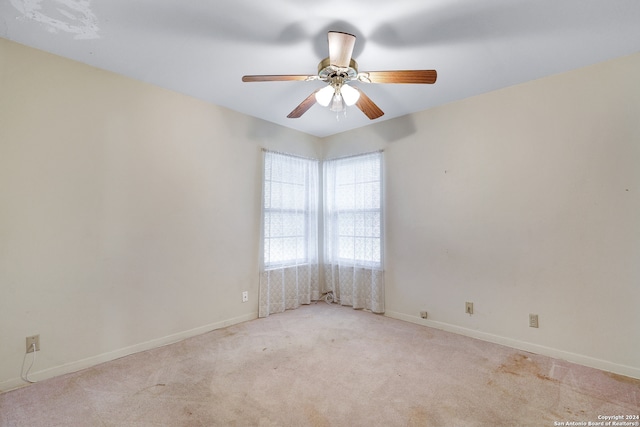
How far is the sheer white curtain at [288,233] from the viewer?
146 inches

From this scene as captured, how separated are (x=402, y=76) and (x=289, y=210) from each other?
235 centimetres

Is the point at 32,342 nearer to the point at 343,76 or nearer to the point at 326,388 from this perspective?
the point at 326,388

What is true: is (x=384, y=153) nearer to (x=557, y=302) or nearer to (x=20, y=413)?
(x=557, y=302)

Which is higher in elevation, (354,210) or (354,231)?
(354,210)

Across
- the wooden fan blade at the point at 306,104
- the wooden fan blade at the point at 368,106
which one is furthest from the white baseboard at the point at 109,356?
the wooden fan blade at the point at 368,106

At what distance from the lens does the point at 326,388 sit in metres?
2.07

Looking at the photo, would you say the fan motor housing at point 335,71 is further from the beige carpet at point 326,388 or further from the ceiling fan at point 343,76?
the beige carpet at point 326,388

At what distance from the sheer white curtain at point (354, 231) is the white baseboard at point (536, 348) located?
63 centimetres

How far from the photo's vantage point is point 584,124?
2.47 metres

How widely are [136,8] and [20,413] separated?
2.60 m

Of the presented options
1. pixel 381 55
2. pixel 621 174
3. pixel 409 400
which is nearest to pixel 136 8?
pixel 381 55

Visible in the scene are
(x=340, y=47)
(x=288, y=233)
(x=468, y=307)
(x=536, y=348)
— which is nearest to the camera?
(x=340, y=47)

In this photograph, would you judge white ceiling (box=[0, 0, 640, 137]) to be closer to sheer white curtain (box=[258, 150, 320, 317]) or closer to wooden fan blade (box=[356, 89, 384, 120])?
wooden fan blade (box=[356, 89, 384, 120])

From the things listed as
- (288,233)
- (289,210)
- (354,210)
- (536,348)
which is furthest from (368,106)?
(536,348)
